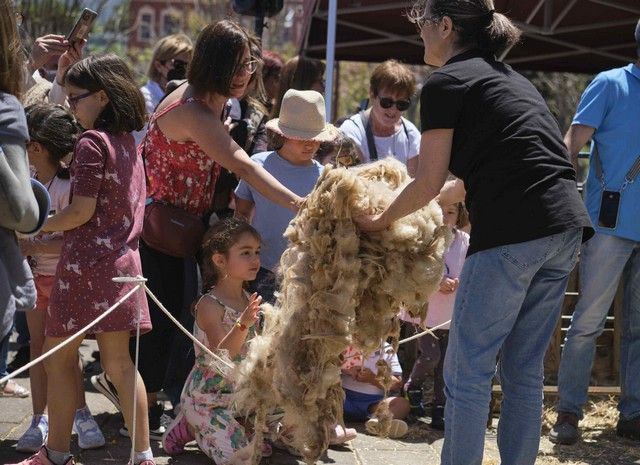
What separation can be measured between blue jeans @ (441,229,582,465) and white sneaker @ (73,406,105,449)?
1.81m

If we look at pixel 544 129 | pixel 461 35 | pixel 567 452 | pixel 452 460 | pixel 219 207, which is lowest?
pixel 567 452

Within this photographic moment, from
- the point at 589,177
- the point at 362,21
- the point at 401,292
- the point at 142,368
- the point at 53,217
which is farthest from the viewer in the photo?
the point at 362,21

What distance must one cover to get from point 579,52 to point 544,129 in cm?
600

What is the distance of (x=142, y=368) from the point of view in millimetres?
5043

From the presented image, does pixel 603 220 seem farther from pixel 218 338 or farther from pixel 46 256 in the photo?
pixel 46 256

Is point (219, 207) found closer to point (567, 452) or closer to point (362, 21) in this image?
point (567, 452)

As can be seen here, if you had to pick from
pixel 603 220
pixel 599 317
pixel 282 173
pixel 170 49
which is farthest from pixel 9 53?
pixel 170 49

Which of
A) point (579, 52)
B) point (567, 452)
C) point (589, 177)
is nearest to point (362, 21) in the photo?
point (579, 52)

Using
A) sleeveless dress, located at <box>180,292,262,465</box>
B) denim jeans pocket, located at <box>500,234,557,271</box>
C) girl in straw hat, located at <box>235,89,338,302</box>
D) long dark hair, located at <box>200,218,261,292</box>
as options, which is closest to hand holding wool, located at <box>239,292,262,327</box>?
sleeveless dress, located at <box>180,292,262,465</box>

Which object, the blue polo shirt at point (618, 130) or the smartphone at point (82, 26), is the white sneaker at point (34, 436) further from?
the blue polo shirt at point (618, 130)

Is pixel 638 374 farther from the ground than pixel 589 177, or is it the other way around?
pixel 589 177

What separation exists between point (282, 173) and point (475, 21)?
1.56 metres

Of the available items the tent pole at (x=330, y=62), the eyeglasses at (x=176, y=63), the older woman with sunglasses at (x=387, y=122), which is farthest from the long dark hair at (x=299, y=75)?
the eyeglasses at (x=176, y=63)

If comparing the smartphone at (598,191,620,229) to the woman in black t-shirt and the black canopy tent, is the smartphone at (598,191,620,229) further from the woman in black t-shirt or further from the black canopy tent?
the black canopy tent
